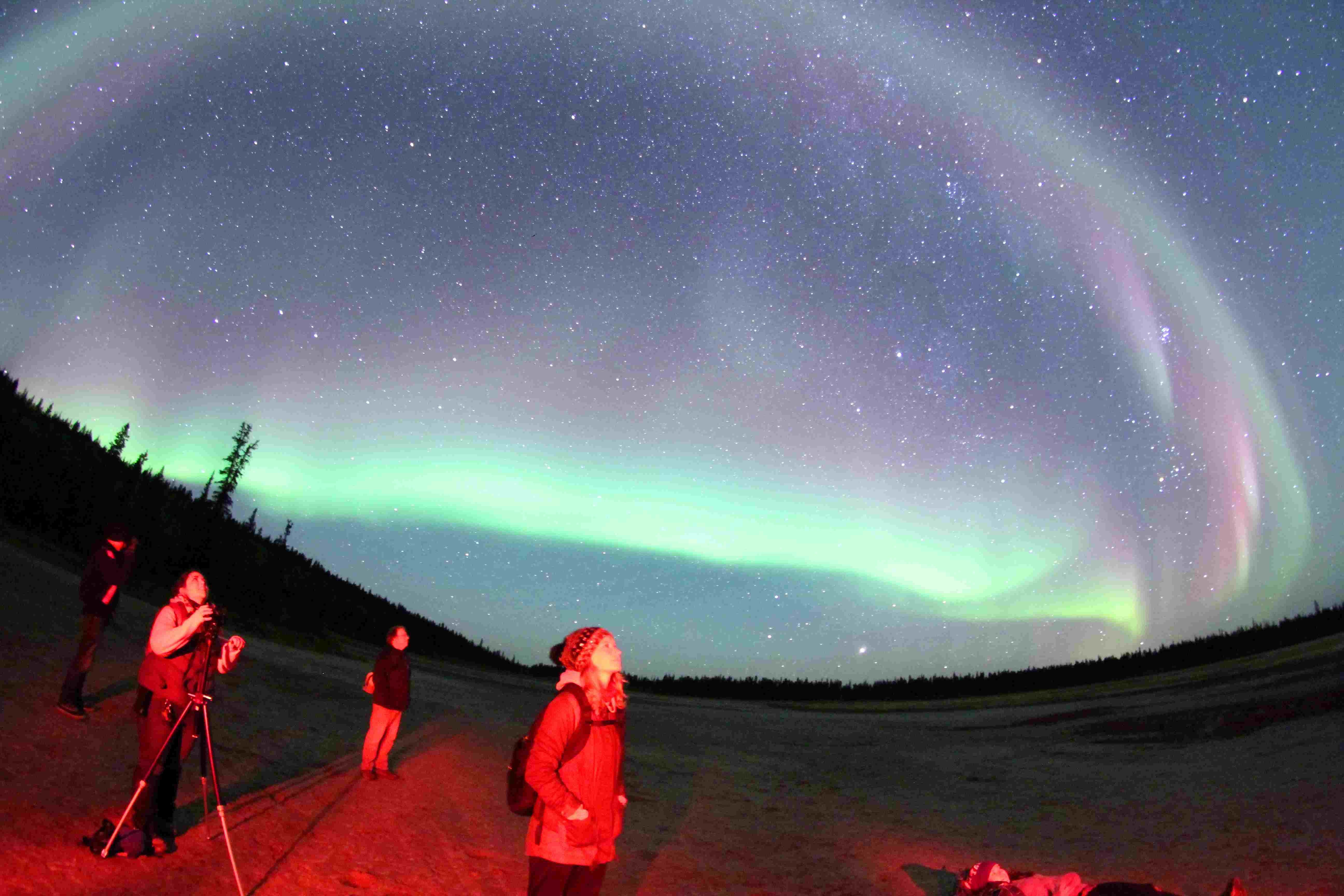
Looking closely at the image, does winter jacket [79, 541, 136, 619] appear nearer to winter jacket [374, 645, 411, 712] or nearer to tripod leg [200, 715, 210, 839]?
tripod leg [200, 715, 210, 839]

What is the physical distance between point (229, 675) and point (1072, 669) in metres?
29.8

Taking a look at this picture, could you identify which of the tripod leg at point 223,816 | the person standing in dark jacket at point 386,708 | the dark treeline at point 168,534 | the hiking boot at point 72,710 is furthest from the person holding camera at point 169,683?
the dark treeline at point 168,534

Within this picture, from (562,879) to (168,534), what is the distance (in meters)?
49.2

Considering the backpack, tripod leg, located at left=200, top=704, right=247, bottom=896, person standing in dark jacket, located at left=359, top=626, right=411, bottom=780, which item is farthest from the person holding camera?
person standing in dark jacket, located at left=359, top=626, right=411, bottom=780

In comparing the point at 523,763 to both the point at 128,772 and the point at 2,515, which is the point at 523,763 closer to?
the point at 128,772

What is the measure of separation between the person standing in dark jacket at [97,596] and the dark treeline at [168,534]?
811cm

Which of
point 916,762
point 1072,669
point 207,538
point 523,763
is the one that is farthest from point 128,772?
point 207,538

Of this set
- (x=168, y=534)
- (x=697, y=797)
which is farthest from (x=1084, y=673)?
(x=168, y=534)

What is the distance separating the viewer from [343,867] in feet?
20.6

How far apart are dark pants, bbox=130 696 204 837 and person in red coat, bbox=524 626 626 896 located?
10.5 feet

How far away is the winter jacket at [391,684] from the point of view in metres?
9.27

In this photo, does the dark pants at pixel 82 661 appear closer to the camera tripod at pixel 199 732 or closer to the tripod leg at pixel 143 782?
the camera tripod at pixel 199 732

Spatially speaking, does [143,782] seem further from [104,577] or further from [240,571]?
[240,571]

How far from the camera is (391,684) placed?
927 cm
